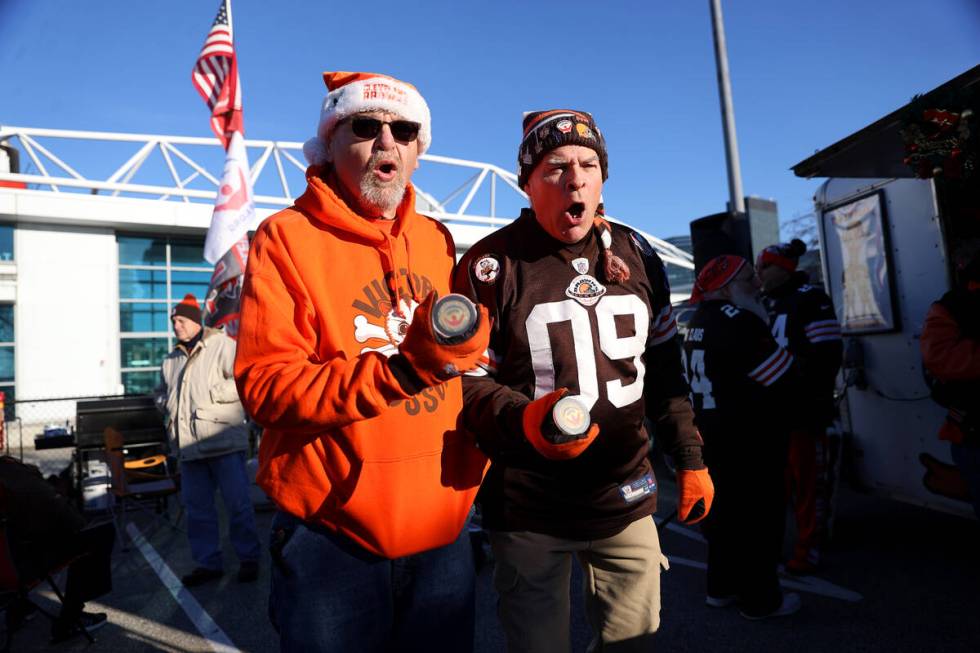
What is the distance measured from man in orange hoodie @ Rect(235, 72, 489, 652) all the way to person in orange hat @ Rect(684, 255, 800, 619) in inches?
92.7

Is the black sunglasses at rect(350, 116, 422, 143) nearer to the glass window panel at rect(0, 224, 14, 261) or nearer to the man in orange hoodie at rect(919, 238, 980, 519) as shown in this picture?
the man in orange hoodie at rect(919, 238, 980, 519)

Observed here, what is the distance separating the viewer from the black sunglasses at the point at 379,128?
5.59 ft

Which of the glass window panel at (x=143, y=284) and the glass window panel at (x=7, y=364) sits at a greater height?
the glass window panel at (x=143, y=284)

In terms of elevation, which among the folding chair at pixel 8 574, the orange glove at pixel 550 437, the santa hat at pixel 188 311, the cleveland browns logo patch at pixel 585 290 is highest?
the santa hat at pixel 188 311

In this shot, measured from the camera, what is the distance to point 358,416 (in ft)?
4.34

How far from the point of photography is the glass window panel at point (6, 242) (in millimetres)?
14742

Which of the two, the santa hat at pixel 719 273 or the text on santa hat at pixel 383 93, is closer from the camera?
the text on santa hat at pixel 383 93

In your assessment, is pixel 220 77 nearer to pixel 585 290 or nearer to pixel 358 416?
pixel 585 290

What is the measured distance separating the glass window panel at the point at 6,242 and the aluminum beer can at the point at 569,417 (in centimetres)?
1790

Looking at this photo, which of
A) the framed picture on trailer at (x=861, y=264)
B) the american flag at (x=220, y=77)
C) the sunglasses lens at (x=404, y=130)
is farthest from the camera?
the american flag at (x=220, y=77)

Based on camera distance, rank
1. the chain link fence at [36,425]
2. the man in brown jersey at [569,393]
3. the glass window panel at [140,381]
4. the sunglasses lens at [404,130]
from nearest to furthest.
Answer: the sunglasses lens at [404,130] → the man in brown jersey at [569,393] → the chain link fence at [36,425] → the glass window panel at [140,381]

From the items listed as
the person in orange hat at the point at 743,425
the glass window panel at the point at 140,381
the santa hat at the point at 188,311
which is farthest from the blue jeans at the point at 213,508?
the glass window panel at the point at 140,381

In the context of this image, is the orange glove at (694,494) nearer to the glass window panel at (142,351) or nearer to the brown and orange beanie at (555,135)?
the brown and orange beanie at (555,135)

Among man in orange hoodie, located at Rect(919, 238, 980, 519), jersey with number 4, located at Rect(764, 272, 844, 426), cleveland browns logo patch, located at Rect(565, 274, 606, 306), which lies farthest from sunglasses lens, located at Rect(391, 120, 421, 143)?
jersey with number 4, located at Rect(764, 272, 844, 426)
